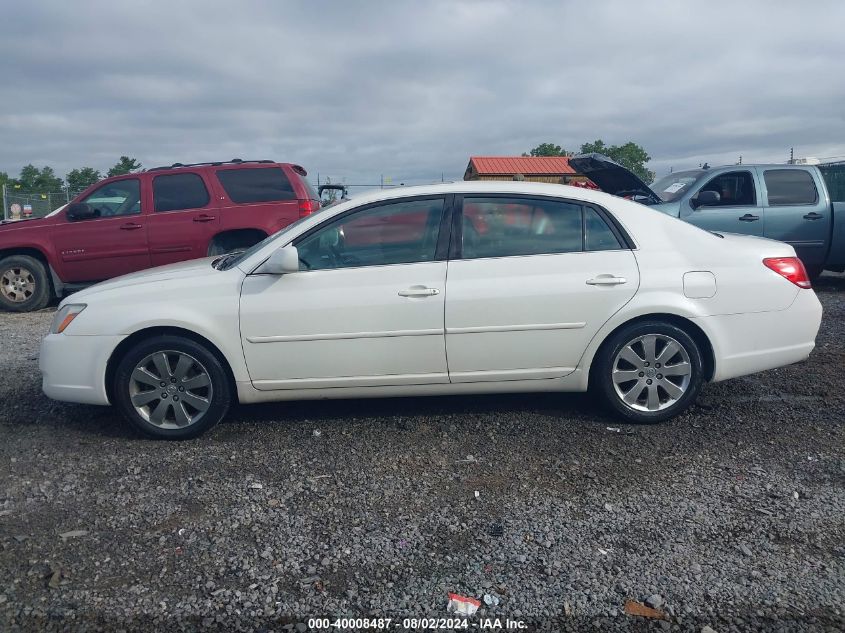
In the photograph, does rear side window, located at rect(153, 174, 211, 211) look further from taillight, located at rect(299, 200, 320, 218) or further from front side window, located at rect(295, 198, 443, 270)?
front side window, located at rect(295, 198, 443, 270)

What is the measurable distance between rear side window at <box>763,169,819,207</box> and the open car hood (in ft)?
5.04

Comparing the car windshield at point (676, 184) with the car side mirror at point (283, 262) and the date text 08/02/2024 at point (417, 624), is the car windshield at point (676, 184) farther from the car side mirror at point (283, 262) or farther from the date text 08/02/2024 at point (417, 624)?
the date text 08/02/2024 at point (417, 624)

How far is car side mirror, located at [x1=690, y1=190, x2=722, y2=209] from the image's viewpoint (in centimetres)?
888

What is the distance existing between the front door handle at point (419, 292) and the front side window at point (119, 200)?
5997 mm

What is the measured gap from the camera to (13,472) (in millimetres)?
3900

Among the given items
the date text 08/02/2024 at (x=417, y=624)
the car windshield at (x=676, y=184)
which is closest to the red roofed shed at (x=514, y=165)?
the car windshield at (x=676, y=184)

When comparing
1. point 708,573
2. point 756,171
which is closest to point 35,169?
point 756,171

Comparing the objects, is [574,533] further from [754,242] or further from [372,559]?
[754,242]

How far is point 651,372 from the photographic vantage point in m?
4.37

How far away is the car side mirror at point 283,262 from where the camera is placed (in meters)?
4.14

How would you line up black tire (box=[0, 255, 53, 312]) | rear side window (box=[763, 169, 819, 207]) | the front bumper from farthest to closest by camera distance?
rear side window (box=[763, 169, 819, 207]) → black tire (box=[0, 255, 53, 312]) → the front bumper

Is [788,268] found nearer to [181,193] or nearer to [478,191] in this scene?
[478,191]

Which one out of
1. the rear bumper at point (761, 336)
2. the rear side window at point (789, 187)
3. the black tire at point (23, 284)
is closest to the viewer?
the rear bumper at point (761, 336)

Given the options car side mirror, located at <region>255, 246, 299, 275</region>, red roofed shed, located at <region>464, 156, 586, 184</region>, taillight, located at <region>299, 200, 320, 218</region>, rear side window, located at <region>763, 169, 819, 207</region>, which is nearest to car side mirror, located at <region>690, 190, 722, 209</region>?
rear side window, located at <region>763, 169, 819, 207</region>
